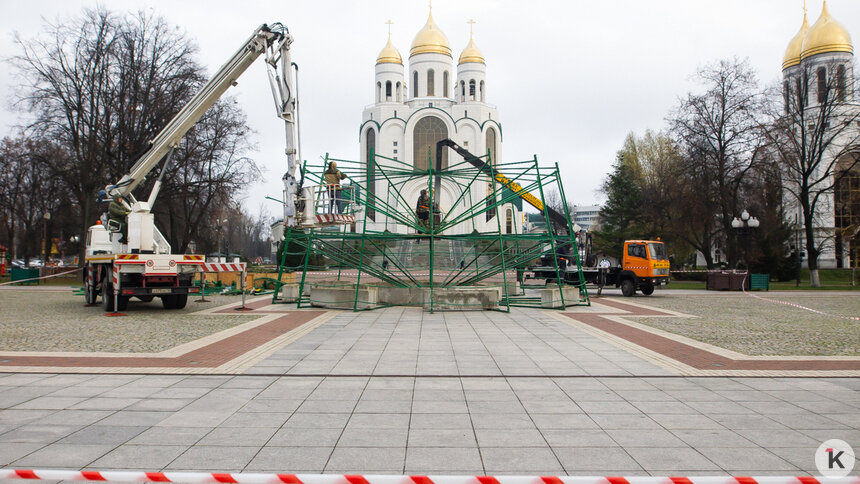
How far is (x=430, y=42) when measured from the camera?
69.1 m

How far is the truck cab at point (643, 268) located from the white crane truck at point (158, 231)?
49.1ft

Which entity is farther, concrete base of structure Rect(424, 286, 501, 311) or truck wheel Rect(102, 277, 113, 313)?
concrete base of structure Rect(424, 286, 501, 311)

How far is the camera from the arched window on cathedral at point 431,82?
69562mm

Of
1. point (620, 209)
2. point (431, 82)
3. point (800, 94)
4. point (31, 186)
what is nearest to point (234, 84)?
point (800, 94)

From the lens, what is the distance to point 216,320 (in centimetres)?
1388

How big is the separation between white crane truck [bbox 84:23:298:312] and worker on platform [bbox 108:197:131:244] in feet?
0.48

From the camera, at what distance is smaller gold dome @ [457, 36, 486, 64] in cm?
7069

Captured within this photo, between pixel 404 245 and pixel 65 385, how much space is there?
15.2 metres

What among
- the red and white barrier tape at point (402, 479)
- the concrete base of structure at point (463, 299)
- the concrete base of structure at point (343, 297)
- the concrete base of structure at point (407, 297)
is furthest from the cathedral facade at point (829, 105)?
the red and white barrier tape at point (402, 479)

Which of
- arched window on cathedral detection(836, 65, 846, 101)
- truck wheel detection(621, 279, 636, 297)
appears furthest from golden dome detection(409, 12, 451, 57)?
truck wheel detection(621, 279, 636, 297)

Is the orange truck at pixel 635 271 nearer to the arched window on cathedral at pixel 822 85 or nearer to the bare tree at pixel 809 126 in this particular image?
the bare tree at pixel 809 126

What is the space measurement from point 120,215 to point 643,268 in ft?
62.8

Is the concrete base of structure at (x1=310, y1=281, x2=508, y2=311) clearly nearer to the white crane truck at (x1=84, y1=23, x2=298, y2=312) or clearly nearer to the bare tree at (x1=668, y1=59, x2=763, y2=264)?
the white crane truck at (x1=84, y1=23, x2=298, y2=312)

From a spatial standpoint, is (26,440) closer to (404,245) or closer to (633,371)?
(633,371)
